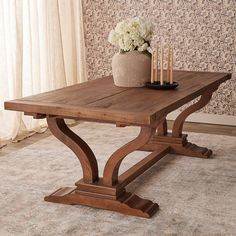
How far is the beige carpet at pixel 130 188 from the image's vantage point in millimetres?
2270

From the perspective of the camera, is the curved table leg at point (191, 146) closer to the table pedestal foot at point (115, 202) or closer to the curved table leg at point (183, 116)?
the curved table leg at point (183, 116)

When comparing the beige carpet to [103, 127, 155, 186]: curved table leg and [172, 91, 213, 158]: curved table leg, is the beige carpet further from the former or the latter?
[103, 127, 155, 186]: curved table leg

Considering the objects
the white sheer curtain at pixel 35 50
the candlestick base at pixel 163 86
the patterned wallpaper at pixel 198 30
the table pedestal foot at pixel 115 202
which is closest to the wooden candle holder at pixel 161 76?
the candlestick base at pixel 163 86

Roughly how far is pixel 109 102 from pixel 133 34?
563 mm

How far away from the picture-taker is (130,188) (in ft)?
9.18

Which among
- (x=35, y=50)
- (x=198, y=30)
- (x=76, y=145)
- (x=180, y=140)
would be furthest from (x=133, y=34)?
(x=198, y=30)

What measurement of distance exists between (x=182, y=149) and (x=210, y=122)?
51.7 inches

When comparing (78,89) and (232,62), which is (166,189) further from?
(232,62)

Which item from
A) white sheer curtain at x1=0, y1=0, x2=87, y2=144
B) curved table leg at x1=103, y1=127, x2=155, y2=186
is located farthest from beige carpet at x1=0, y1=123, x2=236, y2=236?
white sheer curtain at x1=0, y1=0, x2=87, y2=144

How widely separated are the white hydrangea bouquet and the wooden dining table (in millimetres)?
261

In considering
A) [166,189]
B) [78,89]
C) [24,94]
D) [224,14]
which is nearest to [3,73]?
[24,94]

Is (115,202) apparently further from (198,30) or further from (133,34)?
(198,30)

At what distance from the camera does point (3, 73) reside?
12.6 feet

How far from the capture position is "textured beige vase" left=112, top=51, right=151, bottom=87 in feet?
9.32
